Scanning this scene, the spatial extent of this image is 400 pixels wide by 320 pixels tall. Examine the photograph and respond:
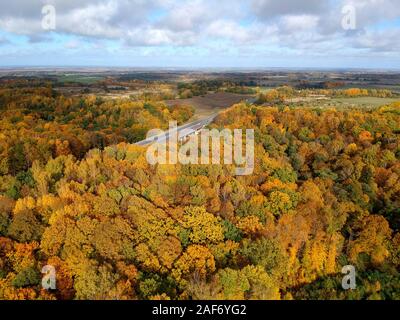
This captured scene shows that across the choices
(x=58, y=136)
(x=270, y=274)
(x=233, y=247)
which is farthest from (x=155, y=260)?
(x=58, y=136)

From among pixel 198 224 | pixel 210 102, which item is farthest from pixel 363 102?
pixel 198 224

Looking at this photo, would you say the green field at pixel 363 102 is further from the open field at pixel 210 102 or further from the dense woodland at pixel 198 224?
the dense woodland at pixel 198 224

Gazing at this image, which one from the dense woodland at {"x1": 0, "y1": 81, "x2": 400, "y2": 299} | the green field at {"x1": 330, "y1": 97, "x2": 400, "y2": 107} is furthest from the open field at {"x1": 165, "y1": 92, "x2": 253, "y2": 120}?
the dense woodland at {"x1": 0, "y1": 81, "x2": 400, "y2": 299}

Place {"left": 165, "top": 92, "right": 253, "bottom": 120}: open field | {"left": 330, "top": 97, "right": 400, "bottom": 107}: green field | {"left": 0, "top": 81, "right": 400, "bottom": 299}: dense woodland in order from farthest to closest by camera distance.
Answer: {"left": 165, "top": 92, "right": 253, "bottom": 120}: open field → {"left": 330, "top": 97, "right": 400, "bottom": 107}: green field → {"left": 0, "top": 81, "right": 400, "bottom": 299}: dense woodland

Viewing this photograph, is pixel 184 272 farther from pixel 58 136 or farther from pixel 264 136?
pixel 58 136

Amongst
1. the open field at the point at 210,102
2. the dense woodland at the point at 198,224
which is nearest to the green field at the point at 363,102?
the open field at the point at 210,102

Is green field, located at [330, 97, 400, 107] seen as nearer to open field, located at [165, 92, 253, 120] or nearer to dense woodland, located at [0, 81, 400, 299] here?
open field, located at [165, 92, 253, 120]
